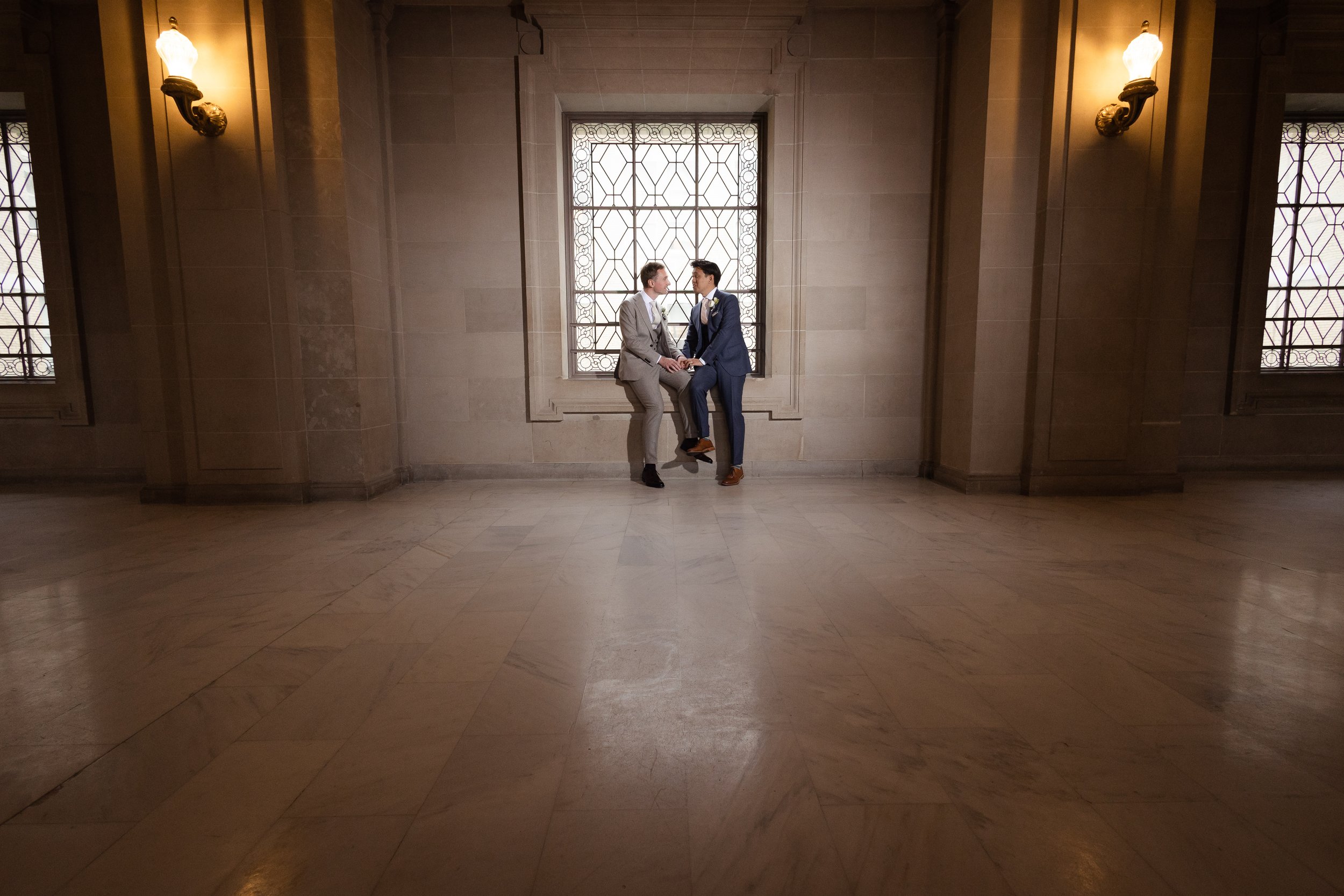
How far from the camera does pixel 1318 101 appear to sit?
6863mm

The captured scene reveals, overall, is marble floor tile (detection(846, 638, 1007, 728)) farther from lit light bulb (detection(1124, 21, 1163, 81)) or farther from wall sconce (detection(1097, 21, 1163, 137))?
lit light bulb (detection(1124, 21, 1163, 81))

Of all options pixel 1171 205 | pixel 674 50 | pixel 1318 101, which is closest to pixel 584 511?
pixel 674 50

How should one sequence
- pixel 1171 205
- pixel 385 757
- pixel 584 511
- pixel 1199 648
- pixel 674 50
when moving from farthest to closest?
pixel 674 50, pixel 1171 205, pixel 584 511, pixel 1199 648, pixel 385 757

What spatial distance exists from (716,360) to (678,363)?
39 cm

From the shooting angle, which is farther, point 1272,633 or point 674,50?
point 674,50

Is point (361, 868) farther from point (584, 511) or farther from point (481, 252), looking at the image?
point (481, 252)

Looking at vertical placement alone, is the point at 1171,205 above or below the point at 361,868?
Answer: above

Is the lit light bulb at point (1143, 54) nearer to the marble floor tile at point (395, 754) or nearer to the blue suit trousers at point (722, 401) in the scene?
the blue suit trousers at point (722, 401)

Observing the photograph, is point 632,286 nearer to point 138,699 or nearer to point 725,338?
point 725,338

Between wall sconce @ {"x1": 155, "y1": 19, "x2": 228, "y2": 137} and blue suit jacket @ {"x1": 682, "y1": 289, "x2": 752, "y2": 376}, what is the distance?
448 cm

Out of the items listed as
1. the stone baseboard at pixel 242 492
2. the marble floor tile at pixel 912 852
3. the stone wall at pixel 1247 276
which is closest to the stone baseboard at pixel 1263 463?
the stone wall at pixel 1247 276

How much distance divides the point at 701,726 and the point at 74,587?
3726 millimetres

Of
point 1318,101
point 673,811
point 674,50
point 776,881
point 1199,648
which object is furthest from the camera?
point 1318,101

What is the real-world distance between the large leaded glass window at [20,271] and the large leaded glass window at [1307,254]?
45.6ft
